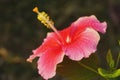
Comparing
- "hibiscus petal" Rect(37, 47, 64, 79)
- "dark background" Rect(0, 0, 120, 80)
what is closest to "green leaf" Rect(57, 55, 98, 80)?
"hibiscus petal" Rect(37, 47, 64, 79)

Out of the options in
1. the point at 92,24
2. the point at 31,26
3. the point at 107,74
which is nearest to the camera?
the point at 107,74

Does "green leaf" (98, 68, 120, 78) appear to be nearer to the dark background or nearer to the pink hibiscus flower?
the pink hibiscus flower

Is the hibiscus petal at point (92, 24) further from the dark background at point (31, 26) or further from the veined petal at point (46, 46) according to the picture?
the dark background at point (31, 26)

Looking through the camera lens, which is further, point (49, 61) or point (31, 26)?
point (31, 26)

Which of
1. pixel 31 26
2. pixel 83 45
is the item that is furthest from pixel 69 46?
pixel 31 26

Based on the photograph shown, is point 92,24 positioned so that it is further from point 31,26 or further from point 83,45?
point 31,26

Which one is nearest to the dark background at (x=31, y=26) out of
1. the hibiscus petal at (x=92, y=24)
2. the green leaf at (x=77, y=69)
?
the hibiscus petal at (x=92, y=24)
